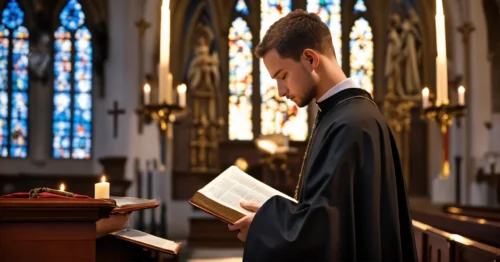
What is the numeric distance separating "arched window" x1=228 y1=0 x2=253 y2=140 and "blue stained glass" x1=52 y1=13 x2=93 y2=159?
9.12ft

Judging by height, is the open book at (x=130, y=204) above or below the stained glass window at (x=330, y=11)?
below

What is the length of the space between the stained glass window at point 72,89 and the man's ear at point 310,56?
1294cm

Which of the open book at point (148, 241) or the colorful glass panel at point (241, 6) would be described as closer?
the open book at point (148, 241)

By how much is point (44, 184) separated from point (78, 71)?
2721 mm

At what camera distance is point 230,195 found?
8.30ft

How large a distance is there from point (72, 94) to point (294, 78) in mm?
13108

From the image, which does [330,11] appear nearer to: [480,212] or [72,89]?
[72,89]

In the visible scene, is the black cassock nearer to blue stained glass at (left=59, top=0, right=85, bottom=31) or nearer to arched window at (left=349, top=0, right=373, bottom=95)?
arched window at (left=349, top=0, right=373, bottom=95)

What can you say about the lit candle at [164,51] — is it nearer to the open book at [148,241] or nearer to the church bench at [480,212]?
the open book at [148,241]

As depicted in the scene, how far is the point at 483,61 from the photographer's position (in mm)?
14070

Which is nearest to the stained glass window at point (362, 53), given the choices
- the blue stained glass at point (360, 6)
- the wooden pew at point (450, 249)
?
the blue stained glass at point (360, 6)

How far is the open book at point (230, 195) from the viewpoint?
8.02ft

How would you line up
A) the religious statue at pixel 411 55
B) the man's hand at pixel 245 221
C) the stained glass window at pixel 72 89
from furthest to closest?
the stained glass window at pixel 72 89 → the religious statue at pixel 411 55 → the man's hand at pixel 245 221

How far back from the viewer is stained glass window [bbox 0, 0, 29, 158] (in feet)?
48.9
